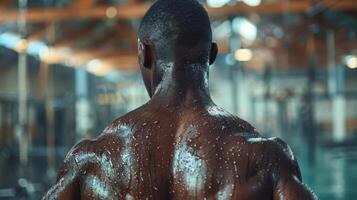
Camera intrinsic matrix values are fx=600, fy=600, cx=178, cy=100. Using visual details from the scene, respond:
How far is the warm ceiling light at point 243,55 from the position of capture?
20.4ft

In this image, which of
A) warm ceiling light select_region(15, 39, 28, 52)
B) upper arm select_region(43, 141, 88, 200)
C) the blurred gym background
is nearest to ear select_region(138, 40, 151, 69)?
upper arm select_region(43, 141, 88, 200)

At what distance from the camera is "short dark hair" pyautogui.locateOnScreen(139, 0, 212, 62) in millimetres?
656

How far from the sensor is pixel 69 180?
2.09 ft

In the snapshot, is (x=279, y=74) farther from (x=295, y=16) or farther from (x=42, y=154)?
(x=42, y=154)

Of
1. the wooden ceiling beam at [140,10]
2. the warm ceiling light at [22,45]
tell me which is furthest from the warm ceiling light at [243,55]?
the warm ceiling light at [22,45]

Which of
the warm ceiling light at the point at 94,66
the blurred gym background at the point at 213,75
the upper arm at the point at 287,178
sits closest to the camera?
the upper arm at the point at 287,178

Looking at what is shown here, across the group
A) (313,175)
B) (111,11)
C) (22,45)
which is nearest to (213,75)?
(313,175)

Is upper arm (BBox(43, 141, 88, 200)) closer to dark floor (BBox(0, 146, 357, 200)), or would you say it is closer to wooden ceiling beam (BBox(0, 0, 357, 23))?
dark floor (BBox(0, 146, 357, 200))

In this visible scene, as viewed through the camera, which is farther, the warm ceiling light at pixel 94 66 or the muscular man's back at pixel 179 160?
the warm ceiling light at pixel 94 66

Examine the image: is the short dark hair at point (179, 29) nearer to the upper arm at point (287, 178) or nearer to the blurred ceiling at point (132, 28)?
the upper arm at point (287, 178)

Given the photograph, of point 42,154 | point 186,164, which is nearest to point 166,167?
point 186,164

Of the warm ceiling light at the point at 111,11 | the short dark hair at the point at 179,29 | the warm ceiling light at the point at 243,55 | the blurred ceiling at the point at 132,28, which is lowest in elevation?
the short dark hair at the point at 179,29

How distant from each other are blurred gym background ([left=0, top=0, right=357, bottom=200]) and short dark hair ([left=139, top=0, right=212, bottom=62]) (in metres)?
4.69

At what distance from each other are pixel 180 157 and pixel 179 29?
0.46 feet
